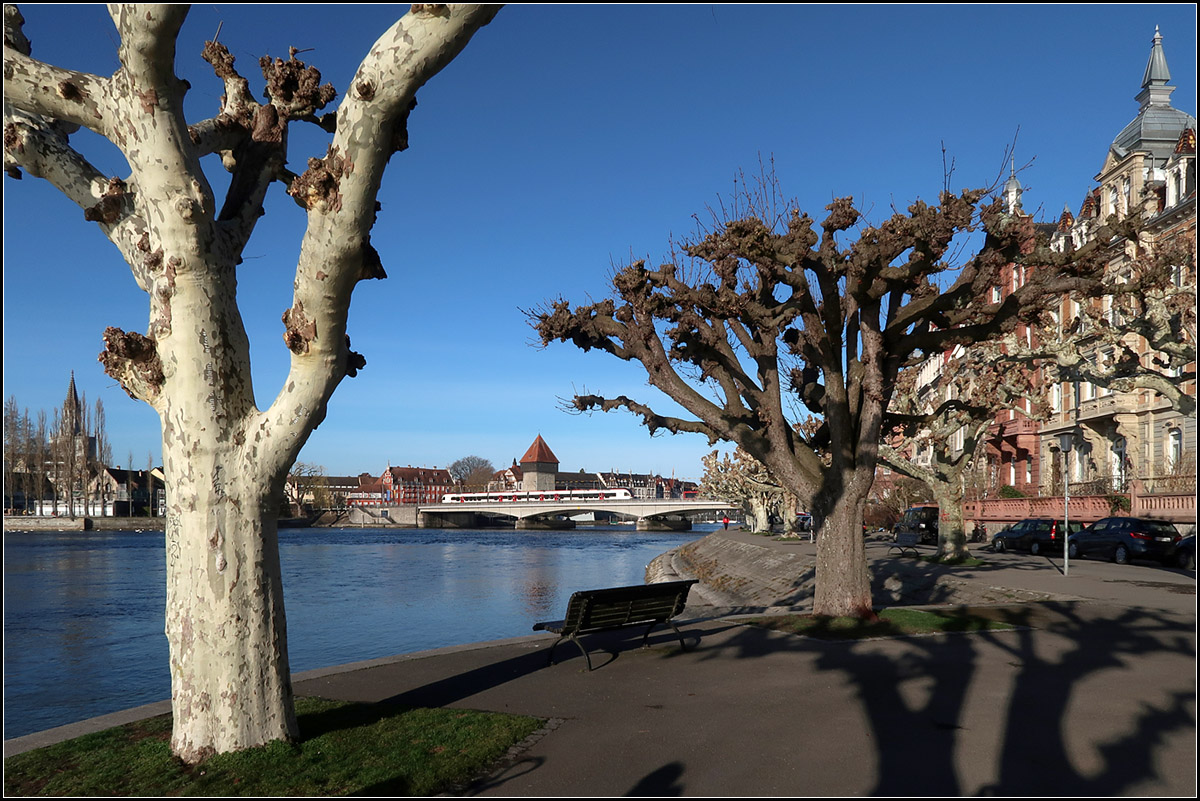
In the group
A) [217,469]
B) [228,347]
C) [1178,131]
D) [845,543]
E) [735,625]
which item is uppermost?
[1178,131]

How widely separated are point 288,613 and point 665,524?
340 ft

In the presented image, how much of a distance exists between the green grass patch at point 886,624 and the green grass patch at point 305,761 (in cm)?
546

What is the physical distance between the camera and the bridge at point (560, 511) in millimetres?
102019

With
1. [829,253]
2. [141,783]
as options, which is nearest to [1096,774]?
[141,783]

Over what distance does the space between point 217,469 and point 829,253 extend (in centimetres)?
868

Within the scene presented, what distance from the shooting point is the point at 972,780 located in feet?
18.9

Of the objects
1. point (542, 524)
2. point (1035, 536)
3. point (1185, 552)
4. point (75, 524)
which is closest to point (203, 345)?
point (1185, 552)

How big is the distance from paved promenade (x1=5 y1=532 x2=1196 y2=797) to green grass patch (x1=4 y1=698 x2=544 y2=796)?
375 millimetres

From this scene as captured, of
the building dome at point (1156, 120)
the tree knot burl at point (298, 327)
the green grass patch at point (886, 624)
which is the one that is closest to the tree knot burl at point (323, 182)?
the tree knot burl at point (298, 327)

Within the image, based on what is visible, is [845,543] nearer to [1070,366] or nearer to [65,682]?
[1070,366]

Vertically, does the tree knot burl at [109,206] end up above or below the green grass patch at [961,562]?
above

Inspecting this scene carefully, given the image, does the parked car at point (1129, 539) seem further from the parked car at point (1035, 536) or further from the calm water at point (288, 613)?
the calm water at point (288, 613)

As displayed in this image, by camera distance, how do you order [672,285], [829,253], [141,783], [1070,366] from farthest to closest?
[1070,366]
[672,285]
[829,253]
[141,783]

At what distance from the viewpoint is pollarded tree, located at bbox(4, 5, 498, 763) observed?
6.43 metres
